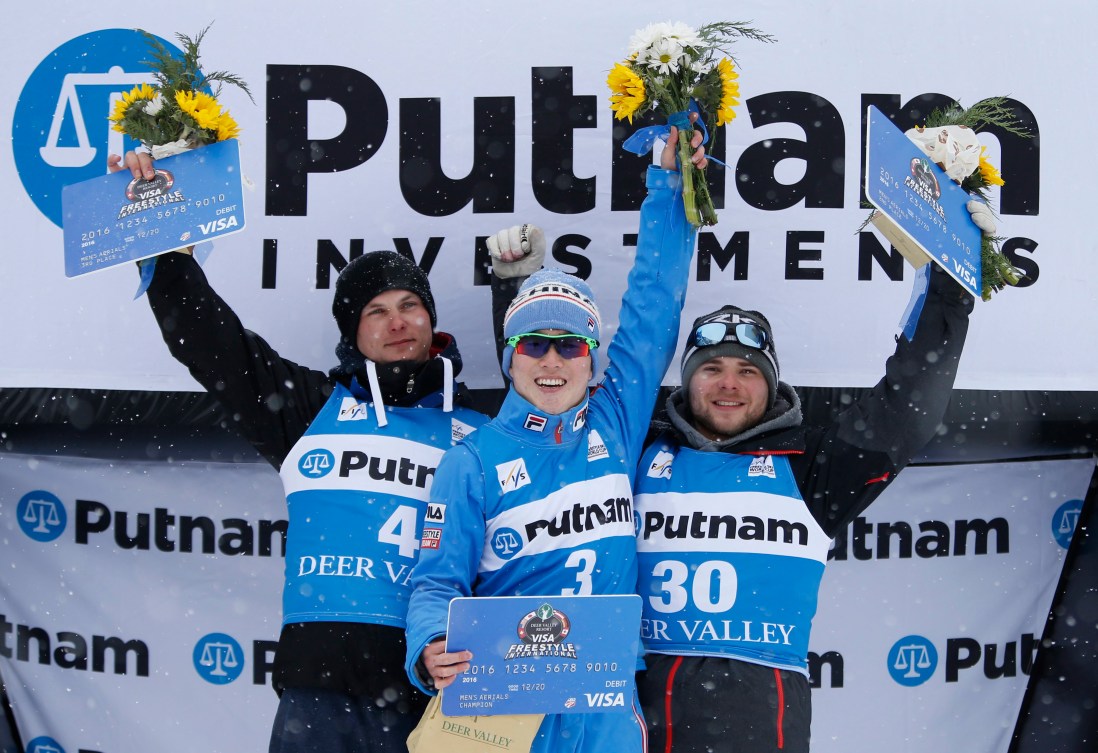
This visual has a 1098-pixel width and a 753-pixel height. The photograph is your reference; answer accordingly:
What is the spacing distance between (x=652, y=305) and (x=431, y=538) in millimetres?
897

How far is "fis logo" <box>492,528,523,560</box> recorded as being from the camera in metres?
2.50

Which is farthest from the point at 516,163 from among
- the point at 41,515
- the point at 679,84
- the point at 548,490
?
the point at 41,515

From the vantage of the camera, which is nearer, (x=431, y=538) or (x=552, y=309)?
(x=431, y=538)

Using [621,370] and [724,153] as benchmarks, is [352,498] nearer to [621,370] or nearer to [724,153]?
[621,370]

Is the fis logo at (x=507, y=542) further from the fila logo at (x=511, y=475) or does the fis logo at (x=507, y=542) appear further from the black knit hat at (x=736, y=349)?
the black knit hat at (x=736, y=349)

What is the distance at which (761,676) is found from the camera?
2609mm

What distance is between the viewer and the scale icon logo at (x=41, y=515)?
3.86 meters

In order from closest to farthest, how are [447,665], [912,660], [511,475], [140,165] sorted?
1. [447,665]
2. [511,475]
3. [140,165]
4. [912,660]

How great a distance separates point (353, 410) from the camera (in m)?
2.92

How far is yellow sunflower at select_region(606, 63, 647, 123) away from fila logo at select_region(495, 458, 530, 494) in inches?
39.0

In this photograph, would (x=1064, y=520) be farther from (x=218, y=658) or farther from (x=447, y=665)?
(x=218, y=658)

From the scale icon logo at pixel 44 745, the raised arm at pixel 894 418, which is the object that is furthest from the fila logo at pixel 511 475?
the scale icon logo at pixel 44 745

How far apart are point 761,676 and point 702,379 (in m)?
0.81

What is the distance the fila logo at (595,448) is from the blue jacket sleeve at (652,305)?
144 mm
